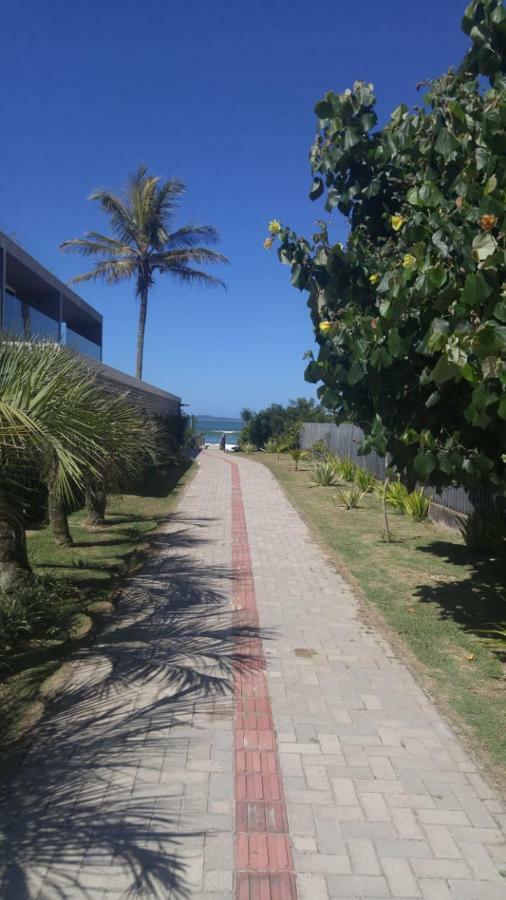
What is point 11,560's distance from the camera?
6.08m

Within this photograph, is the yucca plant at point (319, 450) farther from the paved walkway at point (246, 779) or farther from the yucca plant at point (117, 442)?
the paved walkway at point (246, 779)

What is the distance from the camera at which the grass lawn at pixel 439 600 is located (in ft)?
14.6

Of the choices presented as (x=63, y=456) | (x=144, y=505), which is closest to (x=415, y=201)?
(x=63, y=456)

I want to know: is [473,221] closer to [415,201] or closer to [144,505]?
[415,201]

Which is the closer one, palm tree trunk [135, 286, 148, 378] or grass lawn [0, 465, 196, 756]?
grass lawn [0, 465, 196, 756]

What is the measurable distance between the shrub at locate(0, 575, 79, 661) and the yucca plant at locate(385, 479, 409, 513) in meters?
7.34

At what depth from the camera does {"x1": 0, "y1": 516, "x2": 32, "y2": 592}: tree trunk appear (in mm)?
6000

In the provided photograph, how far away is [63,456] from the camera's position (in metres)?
4.59

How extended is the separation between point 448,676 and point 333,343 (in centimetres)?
268

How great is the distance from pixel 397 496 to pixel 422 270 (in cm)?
910

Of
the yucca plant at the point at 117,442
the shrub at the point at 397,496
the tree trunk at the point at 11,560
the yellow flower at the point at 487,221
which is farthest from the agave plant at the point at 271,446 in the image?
the yellow flower at the point at 487,221

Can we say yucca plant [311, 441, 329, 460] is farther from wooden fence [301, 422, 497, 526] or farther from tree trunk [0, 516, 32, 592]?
tree trunk [0, 516, 32, 592]

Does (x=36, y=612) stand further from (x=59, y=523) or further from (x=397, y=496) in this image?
(x=397, y=496)

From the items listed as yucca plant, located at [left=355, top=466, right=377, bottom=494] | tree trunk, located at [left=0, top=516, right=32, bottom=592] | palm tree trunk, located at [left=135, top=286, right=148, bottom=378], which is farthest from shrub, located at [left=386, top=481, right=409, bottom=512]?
palm tree trunk, located at [left=135, top=286, right=148, bottom=378]
